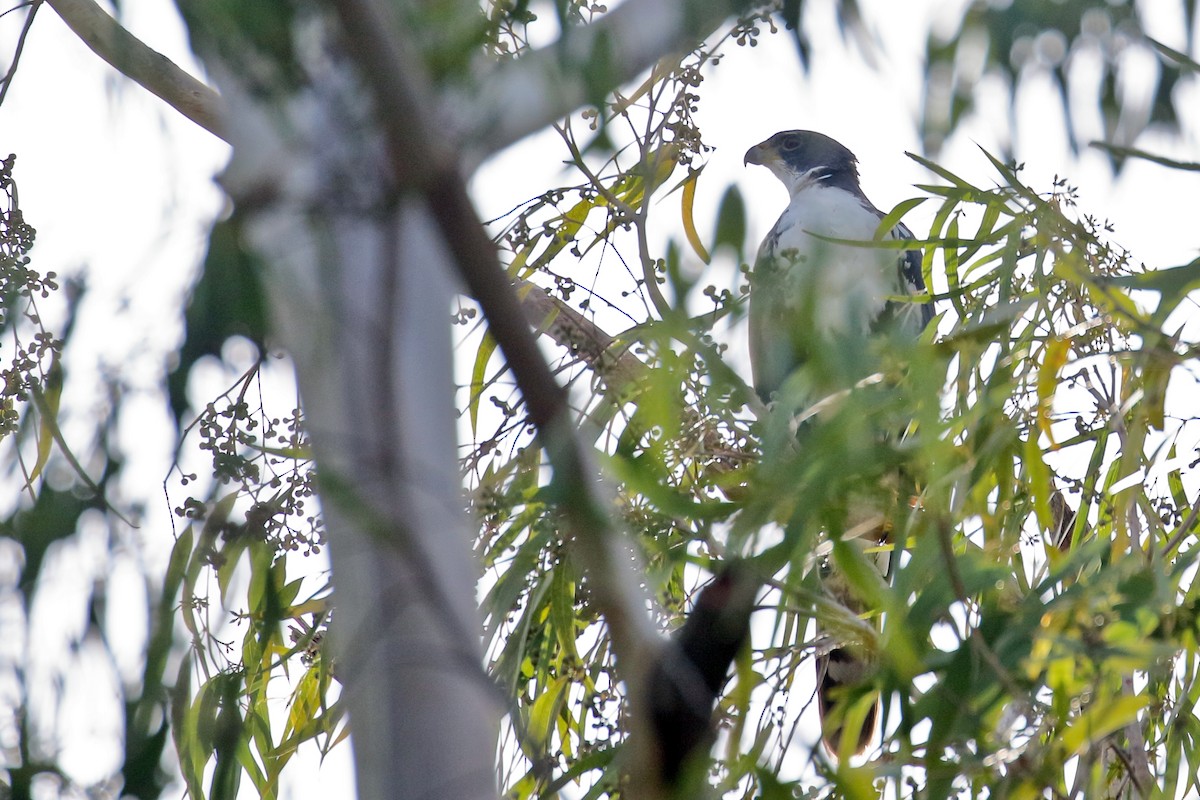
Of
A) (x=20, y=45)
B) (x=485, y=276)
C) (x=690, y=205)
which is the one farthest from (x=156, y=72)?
(x=485, y=276)

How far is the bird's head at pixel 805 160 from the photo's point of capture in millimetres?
2930

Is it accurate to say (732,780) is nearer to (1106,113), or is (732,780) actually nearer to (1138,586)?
(1138,586)

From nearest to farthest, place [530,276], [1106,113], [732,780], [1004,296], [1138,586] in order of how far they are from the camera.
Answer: [1106,113] → [732,780] → [1138,586] → [1004,296] → [530,276]

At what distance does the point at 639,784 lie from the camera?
2.39 ft

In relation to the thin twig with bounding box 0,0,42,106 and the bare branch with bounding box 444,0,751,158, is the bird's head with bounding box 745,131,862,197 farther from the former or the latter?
the bare branch with bounding box 444,0,751,158

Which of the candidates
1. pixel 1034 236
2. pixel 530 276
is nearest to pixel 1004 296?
pixel 1034 236

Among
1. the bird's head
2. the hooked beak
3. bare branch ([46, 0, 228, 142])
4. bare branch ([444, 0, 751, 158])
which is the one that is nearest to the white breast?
bare branch ([444, 0, 751, 158])

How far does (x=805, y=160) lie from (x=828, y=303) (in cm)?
222

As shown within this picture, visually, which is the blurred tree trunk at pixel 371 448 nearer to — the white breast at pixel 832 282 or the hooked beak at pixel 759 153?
the white breast at pixel 832 282

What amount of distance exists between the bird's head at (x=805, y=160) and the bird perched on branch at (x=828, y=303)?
0.01 meters

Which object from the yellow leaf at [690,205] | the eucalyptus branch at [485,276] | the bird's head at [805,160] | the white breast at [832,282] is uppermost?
the bird's head at [805,160]

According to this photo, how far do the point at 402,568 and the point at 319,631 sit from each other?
820 mm

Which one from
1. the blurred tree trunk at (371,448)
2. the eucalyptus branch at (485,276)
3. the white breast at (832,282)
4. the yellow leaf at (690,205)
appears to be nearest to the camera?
the eucalyptus branch at (485,276)

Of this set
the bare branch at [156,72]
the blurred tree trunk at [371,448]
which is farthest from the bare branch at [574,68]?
the bare branch at [156,72]
